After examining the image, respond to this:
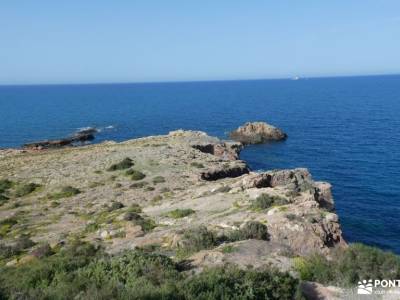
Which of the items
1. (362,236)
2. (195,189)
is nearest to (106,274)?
(195,189)

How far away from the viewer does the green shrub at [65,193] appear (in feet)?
140

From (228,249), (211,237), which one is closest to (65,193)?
(211,237)

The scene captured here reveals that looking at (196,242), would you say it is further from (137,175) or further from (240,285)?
(137,175)

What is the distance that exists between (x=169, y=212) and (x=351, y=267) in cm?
1643

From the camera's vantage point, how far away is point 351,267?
57.2 feet

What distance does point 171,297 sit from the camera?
A: 1356cm

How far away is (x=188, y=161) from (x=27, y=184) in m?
18.7

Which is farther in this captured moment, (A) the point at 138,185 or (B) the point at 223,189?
(A) the point at 138,185

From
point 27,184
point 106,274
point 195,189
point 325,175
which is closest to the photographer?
point 106,274

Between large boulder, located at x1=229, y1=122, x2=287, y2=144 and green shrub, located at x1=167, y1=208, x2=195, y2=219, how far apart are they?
230ft

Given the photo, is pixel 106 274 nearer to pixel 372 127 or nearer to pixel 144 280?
pixel 144 280

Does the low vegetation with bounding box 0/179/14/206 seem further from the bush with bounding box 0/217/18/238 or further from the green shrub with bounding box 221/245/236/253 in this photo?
the green shrub with bounding box 221/245/236/253

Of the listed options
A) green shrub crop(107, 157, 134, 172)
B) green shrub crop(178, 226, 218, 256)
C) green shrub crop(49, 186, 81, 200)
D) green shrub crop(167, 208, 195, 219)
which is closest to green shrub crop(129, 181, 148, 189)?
green shrub crop(49, 186, 81, 200)

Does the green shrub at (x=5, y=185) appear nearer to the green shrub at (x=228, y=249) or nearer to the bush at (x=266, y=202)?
the bush at (x=266, y=202)
